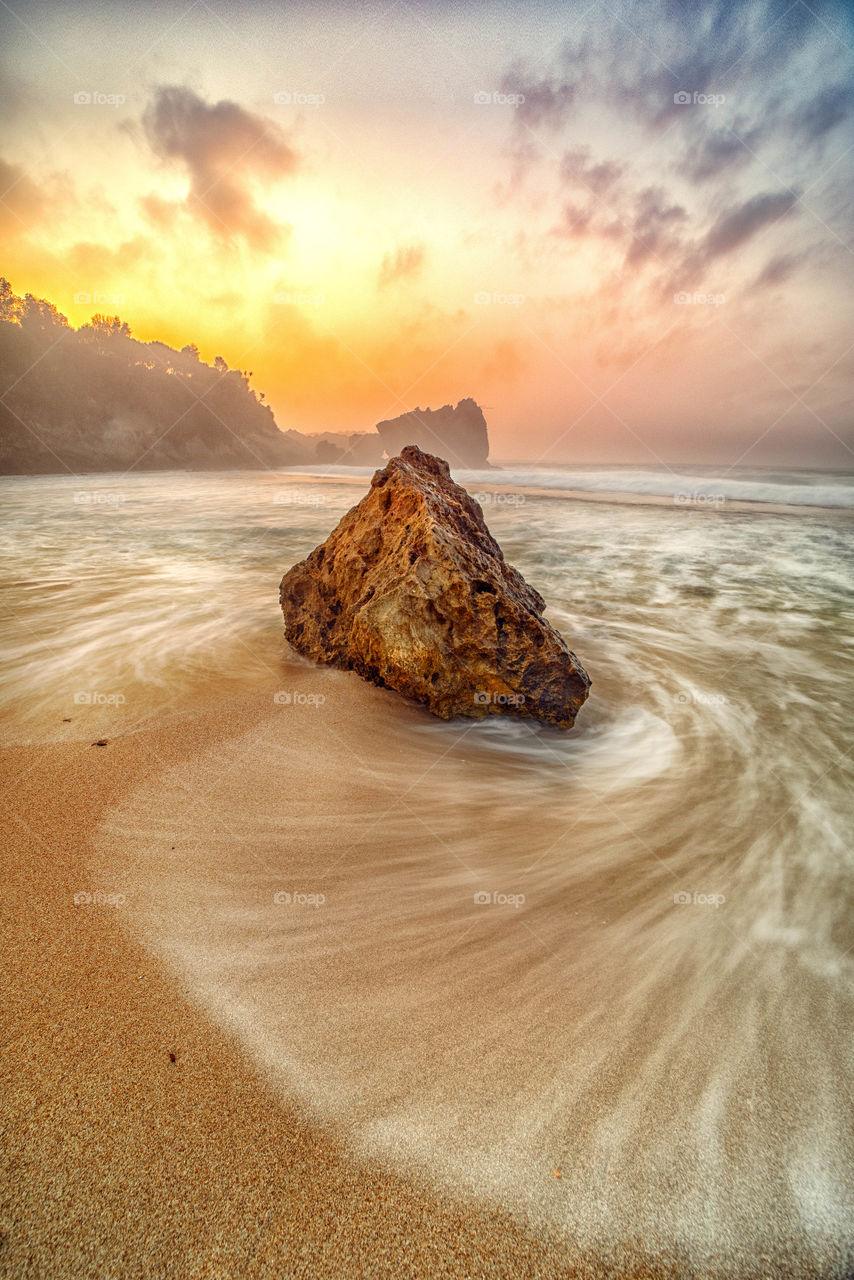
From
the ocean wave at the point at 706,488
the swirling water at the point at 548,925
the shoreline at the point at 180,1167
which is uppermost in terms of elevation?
the ocean wave at the point at 706,488

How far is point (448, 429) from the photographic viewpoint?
355ft

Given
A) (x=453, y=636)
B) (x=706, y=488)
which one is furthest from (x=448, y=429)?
(x=453, y=636)

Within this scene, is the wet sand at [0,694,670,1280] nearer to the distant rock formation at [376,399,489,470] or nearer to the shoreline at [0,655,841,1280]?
the shoreline at [0,655,841,1280]

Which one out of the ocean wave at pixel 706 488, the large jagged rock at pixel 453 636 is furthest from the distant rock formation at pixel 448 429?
the large jagged rock at pixel 453 636

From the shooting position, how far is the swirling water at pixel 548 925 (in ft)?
4.47

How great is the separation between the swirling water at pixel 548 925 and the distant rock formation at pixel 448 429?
107235 millimetres

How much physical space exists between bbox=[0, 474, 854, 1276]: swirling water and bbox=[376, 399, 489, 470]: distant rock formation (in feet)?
352

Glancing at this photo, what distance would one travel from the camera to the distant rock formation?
349 ft

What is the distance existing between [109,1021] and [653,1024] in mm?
1791

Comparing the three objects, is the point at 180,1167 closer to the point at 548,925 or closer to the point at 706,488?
the point at 548,925

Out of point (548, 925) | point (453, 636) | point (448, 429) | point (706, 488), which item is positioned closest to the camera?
point (548, 925)

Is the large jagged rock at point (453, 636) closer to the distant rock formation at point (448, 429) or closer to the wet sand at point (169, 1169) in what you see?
the wet sand at point (169, 1169)

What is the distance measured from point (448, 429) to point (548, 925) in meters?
116

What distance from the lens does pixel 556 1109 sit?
1466 mm
